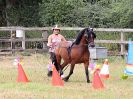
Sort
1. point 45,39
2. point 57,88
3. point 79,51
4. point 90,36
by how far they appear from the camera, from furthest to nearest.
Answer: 1. point 45,39
2. point 79,51
3. point 90,36
4. point 57,88

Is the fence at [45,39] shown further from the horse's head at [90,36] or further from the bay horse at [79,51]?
the horse's head at [90,36]

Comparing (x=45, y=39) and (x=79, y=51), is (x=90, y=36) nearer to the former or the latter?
(x=79, y=51)

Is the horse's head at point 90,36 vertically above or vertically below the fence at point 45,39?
above

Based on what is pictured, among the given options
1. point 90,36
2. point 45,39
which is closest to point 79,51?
point 90,36

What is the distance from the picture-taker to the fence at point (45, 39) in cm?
2475

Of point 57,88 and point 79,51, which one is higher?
point 79,51

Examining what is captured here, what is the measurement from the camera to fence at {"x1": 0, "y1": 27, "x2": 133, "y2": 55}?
24.8 meters

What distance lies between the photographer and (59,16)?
31.2 m

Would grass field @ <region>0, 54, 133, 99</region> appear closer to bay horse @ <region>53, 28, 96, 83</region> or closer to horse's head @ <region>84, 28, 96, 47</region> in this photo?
bay horse @ <region>53, 28, 96, 83</region>

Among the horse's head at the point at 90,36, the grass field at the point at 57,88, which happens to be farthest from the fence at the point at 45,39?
the horse's head at the point at 90,36

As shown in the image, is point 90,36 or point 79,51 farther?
point 79,51

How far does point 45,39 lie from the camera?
2616 cm

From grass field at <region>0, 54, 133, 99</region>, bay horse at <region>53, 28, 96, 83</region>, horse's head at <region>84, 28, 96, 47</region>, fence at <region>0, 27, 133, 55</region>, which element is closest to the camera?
grass field at <region>0, 54, 133, 99</region>

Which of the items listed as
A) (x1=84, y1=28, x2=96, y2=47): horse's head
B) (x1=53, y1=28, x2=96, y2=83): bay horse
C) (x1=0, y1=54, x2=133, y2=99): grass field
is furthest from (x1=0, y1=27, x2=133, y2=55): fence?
(x1=84, y1=28, x2=96, y2=47): horse's head
